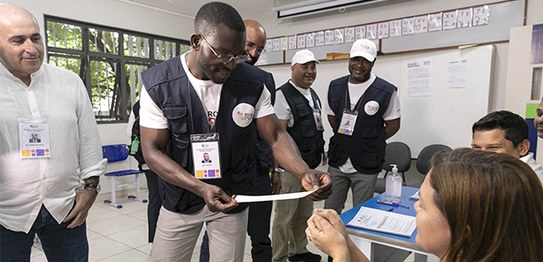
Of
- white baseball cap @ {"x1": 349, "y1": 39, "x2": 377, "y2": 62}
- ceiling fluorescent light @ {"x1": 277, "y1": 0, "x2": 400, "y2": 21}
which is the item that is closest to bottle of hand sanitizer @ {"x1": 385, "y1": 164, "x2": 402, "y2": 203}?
white baseball cap @ {"x1": 349, "y1": 39, "x2": 377, "y2": 62}

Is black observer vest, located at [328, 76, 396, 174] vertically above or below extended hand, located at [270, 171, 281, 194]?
above

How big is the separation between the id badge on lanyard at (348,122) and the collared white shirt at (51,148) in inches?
69.9

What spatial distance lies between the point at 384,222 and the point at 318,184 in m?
0.45

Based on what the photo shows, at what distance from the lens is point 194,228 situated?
4.41ft

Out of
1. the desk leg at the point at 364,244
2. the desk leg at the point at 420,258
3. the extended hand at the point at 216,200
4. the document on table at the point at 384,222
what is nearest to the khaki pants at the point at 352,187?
the desk leg at the point at 420,258

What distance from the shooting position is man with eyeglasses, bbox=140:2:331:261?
1240 millimetres

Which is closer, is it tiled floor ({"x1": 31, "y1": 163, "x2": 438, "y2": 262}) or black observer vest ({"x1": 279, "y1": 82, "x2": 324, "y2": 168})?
black observer vest ({"x1": 279, "y1": 82, "x2": 324, "y2": 168})

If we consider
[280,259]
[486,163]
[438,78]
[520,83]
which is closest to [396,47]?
[438,78]

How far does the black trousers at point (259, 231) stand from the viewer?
1.92 m

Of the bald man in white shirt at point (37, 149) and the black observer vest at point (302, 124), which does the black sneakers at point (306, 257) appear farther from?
the bald man in white shirt at point (37, 149)

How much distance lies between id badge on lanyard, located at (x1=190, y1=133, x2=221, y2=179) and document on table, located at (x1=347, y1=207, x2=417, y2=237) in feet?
2.16

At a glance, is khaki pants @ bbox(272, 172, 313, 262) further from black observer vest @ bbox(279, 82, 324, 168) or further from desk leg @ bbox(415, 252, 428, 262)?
desk leg @ bbox(415, 252, 428, 262)

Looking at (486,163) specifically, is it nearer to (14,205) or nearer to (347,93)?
(14,205)

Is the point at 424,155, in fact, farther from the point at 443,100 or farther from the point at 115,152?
the point at 115,152
